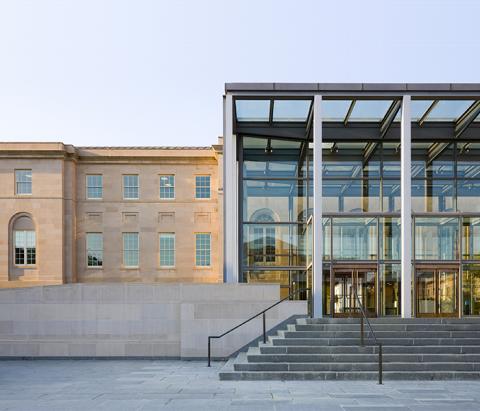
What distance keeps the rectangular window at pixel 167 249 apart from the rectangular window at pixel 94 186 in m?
5.48

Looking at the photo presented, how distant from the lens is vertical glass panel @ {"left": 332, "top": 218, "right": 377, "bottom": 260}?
71.8 feet

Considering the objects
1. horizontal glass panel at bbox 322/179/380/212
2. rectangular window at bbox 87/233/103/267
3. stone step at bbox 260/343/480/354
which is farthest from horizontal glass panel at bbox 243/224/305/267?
rectangular window at bbox 87/233/103/267

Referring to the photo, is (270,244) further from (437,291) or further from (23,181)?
(23,181)

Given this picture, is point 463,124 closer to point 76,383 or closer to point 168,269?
point 76,383

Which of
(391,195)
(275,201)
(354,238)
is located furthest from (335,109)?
(354,238)

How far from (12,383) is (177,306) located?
21.5 feet

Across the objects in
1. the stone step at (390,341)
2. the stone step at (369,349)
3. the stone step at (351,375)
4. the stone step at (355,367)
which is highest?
the stone step at (390,341)

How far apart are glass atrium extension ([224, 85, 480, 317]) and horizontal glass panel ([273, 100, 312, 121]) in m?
0.09

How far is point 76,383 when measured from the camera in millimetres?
14266

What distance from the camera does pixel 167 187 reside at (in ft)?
126

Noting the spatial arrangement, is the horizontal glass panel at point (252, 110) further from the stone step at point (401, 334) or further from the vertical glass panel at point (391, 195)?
the stone step at point (401, 334)

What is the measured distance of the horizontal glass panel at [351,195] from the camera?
23.4 m

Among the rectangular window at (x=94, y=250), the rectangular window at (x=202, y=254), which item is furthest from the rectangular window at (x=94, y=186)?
the rectangular window at (x=202, y=254)

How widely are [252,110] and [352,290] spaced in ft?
27.8
